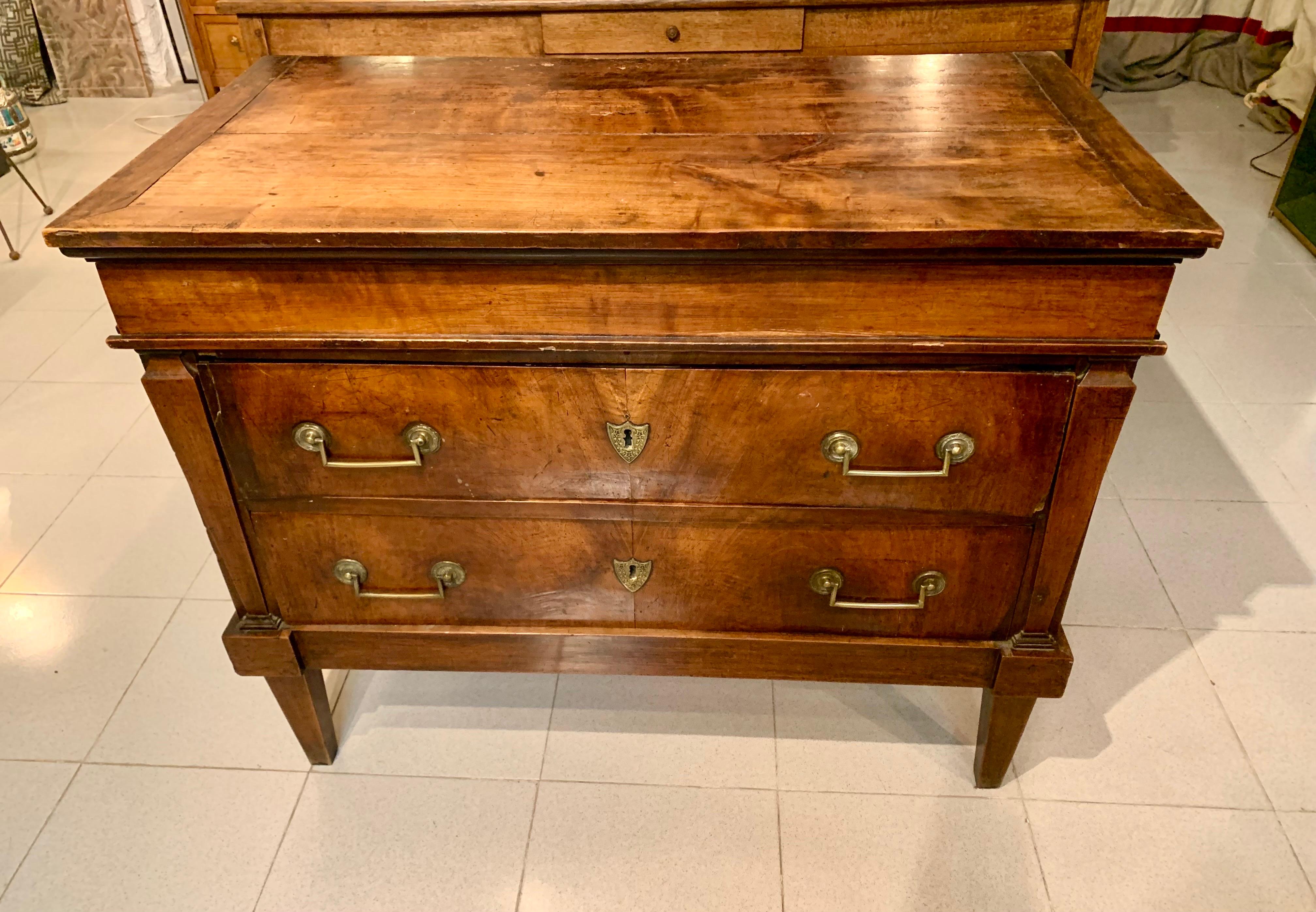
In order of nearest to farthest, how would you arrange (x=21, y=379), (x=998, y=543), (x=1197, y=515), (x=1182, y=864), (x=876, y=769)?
(x=998, y=543) < (x=1182, y=864) < (x=876, y=769) < (x=1197, y=515) < (x=21, y=379)

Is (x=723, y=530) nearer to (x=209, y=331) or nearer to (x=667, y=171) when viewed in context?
(x=667, y=171)

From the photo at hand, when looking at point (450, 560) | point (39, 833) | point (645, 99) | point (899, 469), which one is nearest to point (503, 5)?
point (645, 99)

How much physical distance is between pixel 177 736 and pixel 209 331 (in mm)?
847

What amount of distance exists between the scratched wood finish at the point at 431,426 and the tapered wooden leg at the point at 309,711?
345mm

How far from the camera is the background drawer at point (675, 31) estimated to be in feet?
5.97

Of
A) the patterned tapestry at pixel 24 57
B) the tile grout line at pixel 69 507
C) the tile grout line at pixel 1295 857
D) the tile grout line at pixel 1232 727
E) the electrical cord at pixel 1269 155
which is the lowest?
the tile grout line at pixel 69 507

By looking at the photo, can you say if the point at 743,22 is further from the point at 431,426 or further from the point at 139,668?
the point at 139,668

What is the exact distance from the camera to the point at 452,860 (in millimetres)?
1408

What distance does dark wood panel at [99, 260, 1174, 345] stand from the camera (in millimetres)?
994

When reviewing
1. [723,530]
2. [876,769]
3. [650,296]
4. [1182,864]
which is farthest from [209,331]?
[1182,864]

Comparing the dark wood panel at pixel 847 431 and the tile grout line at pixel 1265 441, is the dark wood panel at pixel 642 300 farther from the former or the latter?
the tile grout line at pixel 1265 441

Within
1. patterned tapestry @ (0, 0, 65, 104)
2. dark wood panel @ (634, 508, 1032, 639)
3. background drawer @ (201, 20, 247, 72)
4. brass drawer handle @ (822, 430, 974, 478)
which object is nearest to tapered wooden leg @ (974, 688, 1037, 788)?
dark wood panel @ (634, 508, 1032, 639)

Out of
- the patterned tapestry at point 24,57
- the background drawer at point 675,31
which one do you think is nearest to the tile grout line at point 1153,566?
the background drawer at point 675,31

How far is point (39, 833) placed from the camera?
4.73ft
